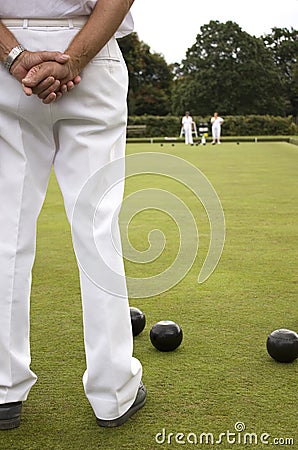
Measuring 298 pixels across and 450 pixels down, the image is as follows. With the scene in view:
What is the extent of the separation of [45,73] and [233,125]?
4145 centimetres

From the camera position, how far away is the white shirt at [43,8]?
2.15m

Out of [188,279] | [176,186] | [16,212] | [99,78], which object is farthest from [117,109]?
[176,186]

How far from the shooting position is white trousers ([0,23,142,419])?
2207mm

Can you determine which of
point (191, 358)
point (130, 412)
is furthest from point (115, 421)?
point (191, 358)

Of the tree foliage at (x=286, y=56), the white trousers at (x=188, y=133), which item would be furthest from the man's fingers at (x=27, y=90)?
the tree foliage at (x=286, y=56)

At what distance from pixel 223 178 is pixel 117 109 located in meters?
9.90

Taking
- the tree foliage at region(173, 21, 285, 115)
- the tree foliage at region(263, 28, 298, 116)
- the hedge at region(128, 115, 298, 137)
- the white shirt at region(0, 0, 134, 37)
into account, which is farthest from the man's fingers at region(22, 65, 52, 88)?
the tree foliage at region(263, 28, 298, 116)

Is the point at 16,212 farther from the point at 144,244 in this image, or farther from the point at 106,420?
the point at 144,244

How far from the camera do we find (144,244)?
5.68 meters

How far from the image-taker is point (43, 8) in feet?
7.05

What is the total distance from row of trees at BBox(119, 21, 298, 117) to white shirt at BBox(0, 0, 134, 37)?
5315cm

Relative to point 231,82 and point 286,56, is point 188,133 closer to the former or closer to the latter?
point 231,82

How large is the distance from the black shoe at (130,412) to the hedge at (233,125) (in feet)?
124

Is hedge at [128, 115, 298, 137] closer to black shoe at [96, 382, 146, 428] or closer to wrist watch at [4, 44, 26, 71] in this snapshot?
black shoe at [96, 382, 146, 428]
